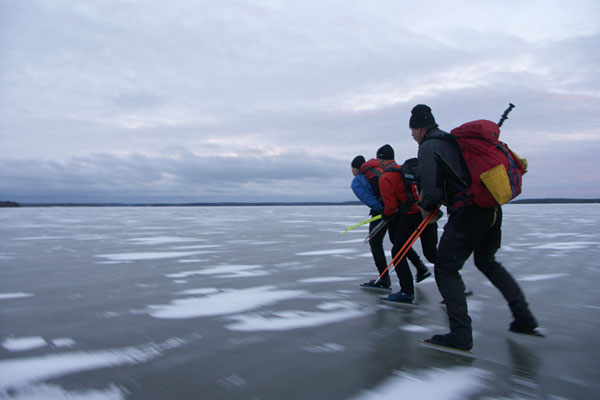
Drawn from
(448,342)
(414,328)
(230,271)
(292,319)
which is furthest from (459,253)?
(230,271)

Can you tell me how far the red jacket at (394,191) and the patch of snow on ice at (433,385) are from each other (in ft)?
6.48

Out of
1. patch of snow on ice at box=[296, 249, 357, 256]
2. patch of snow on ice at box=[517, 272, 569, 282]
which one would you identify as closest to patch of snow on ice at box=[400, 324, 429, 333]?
patch of snow on ice at box=[517, 272, 569, 282]

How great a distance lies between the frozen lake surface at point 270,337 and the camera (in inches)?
88.0

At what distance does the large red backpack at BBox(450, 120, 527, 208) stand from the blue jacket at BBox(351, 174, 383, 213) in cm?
187

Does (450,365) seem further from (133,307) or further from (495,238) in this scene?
(133,307)

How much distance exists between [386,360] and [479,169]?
1.38 metres

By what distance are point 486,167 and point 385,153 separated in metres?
1.84

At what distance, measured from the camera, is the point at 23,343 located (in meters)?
2.88

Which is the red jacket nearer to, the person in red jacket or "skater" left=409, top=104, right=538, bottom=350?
the person in red jacket

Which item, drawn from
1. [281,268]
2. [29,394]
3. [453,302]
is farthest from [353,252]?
[29,394]

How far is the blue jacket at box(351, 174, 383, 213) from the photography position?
15.5 ft

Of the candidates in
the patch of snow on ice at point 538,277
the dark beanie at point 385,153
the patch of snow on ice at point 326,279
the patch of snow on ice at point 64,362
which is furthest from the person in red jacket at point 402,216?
the patch of snow on ice at point 64,362

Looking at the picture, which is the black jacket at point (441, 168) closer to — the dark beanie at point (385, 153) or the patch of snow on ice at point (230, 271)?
the dark beanie at point (385, 153)

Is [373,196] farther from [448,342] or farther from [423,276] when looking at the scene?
[448,342]
